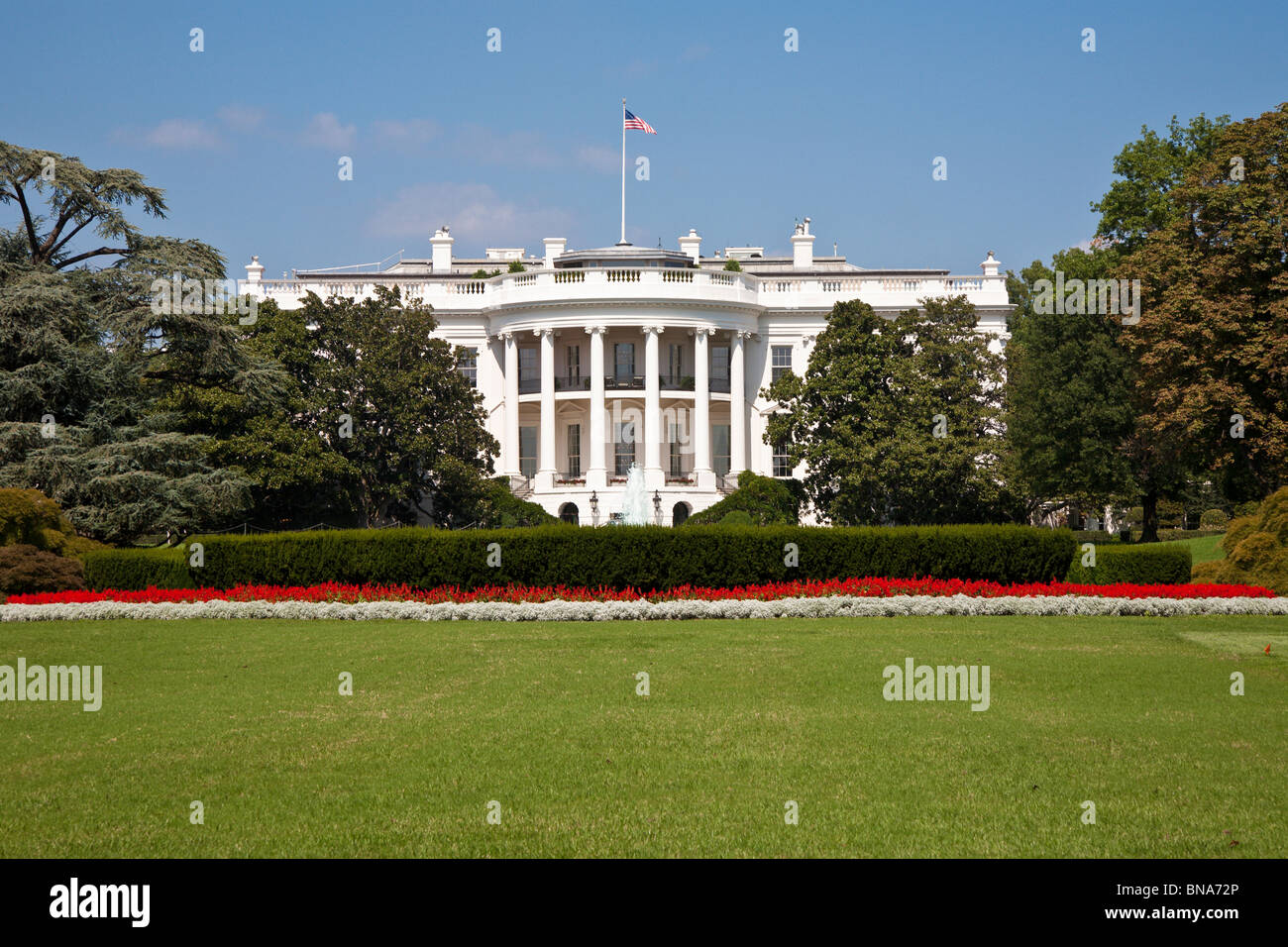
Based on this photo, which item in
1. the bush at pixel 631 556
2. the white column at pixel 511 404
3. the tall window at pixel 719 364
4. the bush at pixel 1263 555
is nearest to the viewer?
the bush at pixel 631 556

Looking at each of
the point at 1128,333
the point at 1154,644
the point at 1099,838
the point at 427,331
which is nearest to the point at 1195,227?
the point at 1128,333

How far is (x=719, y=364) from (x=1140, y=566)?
34.5 metres

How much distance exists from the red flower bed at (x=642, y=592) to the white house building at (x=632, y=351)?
27.4m

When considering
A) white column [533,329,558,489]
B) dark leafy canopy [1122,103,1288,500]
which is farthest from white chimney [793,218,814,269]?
dark leafy canopy [1122,103,1288,500]

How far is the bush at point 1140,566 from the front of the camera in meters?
23.6

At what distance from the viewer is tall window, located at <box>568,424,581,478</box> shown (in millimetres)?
56250

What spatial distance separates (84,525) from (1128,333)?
88.0 feet

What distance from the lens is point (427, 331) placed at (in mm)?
43906

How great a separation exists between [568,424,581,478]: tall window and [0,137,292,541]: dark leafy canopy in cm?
2419

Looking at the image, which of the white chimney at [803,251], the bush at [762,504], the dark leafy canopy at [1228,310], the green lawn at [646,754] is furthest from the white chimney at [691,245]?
the green lawn at [646,754]

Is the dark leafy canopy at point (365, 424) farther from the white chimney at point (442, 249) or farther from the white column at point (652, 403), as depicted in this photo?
the white chimney at point (442, 249)

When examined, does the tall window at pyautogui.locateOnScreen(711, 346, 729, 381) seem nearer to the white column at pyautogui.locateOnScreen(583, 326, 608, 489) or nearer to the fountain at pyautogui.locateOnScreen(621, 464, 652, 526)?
the white column at pyautogui.locateOnScreen(583, 326, 608, 489)

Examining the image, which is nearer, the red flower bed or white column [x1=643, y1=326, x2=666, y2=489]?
the red flower bed
